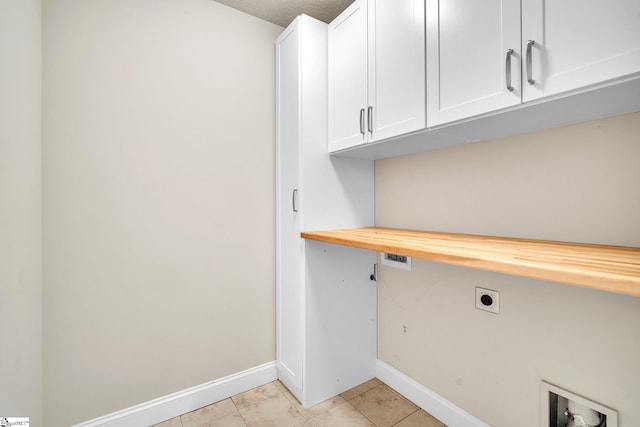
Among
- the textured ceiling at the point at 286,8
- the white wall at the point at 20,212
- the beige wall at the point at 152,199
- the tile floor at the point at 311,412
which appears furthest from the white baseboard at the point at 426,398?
the textured ceiling at the point at 286,8

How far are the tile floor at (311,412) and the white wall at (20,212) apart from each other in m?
0.77

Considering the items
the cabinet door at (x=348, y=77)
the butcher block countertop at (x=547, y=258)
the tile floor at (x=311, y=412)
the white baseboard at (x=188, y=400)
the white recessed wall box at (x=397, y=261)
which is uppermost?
the cabinet door at (x=348, y=77)

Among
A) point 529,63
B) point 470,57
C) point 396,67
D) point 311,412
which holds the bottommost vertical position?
point 311,412

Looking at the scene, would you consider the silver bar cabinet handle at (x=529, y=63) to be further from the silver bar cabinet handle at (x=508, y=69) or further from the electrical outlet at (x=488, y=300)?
the electrical outlet at (x=488, y=300)

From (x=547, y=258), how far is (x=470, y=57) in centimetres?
72

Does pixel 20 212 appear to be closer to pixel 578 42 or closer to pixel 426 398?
pixel 578 42

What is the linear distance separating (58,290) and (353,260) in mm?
1514

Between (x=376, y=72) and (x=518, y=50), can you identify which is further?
(x=376, y=72)

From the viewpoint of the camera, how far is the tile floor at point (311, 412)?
59.2 inches

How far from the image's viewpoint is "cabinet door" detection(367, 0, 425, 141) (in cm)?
118

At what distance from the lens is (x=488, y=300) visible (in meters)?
1.30

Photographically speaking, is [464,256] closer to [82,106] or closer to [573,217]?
[573,217]

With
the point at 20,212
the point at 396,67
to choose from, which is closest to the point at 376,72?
the point at 396,67

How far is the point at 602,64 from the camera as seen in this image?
734 mm
